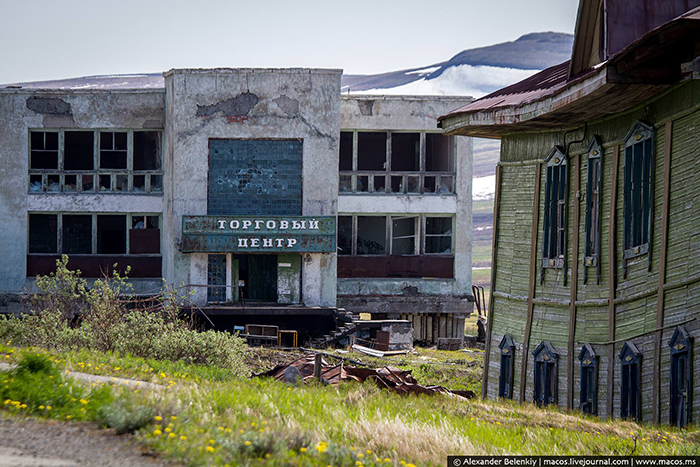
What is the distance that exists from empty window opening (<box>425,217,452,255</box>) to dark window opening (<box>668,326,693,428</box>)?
2195 centimetres

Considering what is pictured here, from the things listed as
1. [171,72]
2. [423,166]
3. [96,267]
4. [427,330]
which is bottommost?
[427,330]

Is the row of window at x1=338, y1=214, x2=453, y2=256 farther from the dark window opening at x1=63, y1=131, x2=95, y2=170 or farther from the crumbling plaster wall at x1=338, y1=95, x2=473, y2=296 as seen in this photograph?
the dark window opening at x1=63, y1=131, x2=95, y2=170

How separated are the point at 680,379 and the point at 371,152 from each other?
25152 mm

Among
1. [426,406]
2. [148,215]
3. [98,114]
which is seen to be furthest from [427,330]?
[426,406]

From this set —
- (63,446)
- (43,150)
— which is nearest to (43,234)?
(43,150)

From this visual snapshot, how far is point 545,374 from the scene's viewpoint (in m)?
16.7

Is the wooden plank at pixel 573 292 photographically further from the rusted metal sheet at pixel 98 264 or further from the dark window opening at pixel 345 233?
the rusted metal sheet at pixel 98 264

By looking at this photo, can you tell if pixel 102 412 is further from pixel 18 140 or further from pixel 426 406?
pixel 18 140

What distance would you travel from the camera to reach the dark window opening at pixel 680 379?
38.8 feet

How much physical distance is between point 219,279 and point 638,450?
77.1 feet

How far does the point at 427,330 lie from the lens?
34281mm

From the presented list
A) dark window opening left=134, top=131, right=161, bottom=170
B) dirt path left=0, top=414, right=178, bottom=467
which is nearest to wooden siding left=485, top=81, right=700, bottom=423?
dirt path left=0, top=414, right=178, bottom=467

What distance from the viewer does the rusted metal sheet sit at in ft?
110

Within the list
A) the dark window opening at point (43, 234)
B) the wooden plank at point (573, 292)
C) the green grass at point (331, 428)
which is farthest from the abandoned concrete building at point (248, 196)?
the green grass at point (331, 428)
